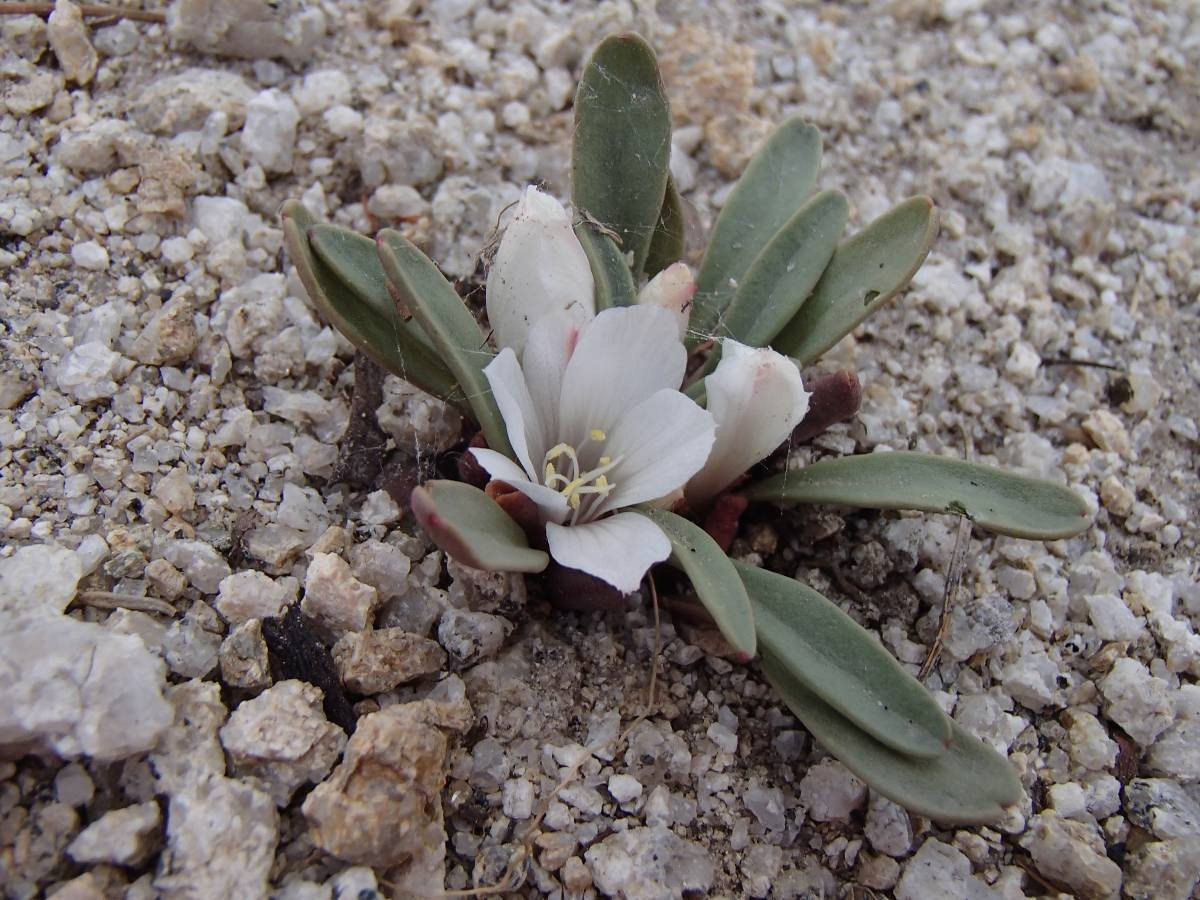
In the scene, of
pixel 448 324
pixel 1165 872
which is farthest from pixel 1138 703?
pixel 448 324

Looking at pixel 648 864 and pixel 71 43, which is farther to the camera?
pixel 71 43

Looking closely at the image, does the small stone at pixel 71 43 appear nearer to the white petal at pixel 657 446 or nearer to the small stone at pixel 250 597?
the small stone at pixel 250 597

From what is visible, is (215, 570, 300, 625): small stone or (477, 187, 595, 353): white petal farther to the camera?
(477, 187, 595, 353): white petal

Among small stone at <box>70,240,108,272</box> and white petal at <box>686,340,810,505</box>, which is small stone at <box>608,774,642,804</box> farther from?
small stone at <box>70,240,108,272</box>

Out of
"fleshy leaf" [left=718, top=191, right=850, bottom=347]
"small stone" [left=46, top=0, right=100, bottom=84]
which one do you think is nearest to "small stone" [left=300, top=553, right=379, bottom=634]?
"fleshy leaf" [left=718, top=191, right=850, bottom=347]

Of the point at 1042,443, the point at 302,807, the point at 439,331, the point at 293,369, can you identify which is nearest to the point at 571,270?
the point at 439,331

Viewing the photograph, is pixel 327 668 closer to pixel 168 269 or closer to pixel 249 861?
pixel 249 861

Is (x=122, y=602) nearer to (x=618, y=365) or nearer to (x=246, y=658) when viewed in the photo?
(x=246, y=658)
